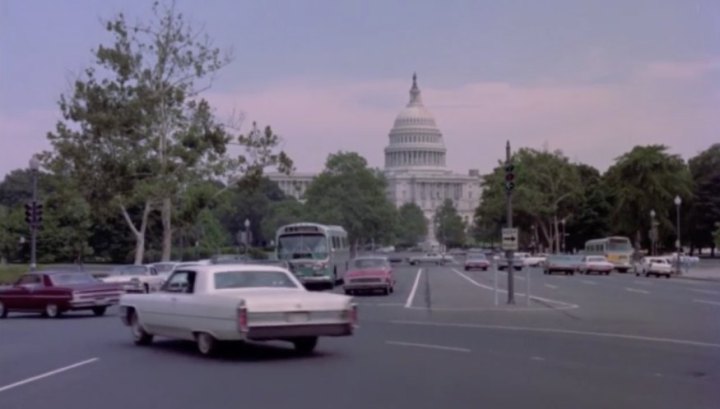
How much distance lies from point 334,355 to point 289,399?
5.06 metres

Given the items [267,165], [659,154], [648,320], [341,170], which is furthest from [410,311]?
[341,170]

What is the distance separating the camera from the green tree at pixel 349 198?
114312 millimetres

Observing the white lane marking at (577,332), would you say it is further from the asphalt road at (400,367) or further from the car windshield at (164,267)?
the car windshield at (164,267)

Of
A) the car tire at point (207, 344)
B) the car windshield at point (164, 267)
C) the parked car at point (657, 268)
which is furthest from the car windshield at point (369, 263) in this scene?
the parked car at point (657, 268)

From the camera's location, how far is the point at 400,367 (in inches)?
660

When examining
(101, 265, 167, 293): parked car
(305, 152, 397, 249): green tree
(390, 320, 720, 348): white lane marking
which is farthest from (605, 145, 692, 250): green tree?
(390, 320, 720, 348): white lane marking

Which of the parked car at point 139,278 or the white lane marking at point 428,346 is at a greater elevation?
the parked car at point 139,278

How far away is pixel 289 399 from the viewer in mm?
13367

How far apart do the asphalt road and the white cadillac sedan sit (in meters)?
0.43

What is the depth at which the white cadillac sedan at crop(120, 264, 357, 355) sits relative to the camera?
1725cm

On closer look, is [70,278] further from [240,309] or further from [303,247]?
[303,247]

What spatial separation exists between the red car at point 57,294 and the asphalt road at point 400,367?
1.97m

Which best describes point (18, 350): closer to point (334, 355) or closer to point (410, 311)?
point (334, 355)

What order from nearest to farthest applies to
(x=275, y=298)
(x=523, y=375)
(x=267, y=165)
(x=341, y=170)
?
(x=523, y=375)
(x=275, y=298)
(x=267, y=165)
(x=341, y=170)
